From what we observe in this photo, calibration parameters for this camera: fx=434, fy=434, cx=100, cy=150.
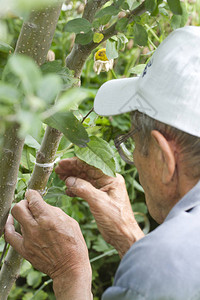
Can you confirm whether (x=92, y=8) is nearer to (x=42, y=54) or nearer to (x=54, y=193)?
(x=42, y=54)

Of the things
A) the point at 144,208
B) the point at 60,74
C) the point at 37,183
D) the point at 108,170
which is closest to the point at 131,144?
the point at 108,170

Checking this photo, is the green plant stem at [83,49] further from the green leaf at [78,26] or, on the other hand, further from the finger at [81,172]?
the finger at [81,172]

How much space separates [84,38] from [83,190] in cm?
35

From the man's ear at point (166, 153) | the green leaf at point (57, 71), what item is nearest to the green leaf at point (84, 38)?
the green leaf at point (57, 71)

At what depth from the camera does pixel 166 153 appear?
29.7 inches

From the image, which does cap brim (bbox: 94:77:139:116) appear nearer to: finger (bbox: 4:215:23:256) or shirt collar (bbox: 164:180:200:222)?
shirt collar (bbox: 164:180:200:222)

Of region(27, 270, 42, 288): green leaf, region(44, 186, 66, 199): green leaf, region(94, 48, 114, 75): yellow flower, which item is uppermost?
region(94, 48, 114, 75): yellow flower

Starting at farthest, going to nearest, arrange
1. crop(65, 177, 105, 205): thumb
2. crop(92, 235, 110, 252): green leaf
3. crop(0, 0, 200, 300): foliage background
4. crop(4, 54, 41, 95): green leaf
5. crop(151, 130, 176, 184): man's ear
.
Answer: crop(92, 235, 110, 252): green leaf, crop(0, 0, 200, 300): foliage background, crop(65, 177, 105, 205): thumb, crop(151, 130, 176, 184): man's ear, crop(4, 54, 41, 95): green leaf

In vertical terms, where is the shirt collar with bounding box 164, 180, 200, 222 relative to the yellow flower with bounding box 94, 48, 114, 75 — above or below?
below

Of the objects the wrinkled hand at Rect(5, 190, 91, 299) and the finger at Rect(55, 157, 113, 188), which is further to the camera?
the finger at Rect(55, 157, 113, 188)

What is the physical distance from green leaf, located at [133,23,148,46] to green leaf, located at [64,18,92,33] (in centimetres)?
9

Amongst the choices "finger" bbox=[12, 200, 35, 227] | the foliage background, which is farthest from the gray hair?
the foliage background

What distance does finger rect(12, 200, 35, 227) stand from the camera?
910mm

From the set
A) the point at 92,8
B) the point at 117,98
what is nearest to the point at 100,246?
the point at 117,98
